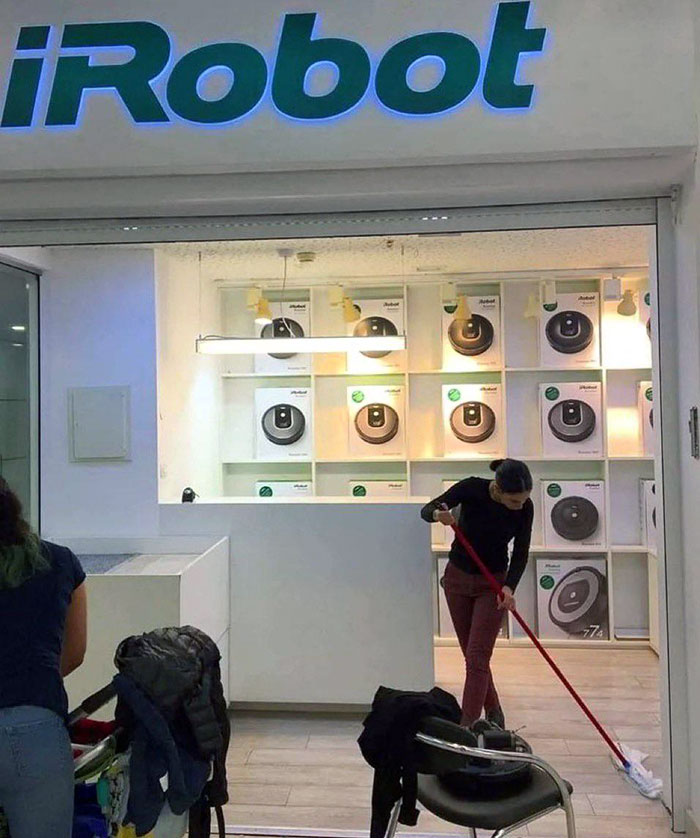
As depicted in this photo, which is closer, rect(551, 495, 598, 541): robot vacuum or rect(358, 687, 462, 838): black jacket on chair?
rect(358, 687, 462, 838): black jacket on chair

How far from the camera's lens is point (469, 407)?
5520 mm

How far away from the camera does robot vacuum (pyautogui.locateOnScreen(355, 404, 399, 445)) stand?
5.60 meters

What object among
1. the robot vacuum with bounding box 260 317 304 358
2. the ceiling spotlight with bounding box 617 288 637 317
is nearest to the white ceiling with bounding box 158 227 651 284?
the ceiling spotlight with bounding box 617 288 637 317

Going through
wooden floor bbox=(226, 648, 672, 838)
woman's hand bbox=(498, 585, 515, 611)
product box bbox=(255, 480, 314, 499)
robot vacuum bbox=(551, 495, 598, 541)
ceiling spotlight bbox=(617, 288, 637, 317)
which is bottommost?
wooden floor bbox=(226, 648, 672, 838)

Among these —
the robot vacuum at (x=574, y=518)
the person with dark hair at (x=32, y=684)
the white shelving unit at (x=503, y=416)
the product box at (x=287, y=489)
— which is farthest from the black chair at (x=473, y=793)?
the product box at (x=287, y=489)

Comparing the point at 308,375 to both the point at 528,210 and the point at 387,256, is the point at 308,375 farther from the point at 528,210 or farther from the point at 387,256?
the point at 528,210

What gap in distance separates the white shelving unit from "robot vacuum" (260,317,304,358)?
14cm

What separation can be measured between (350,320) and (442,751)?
3577 millimetres

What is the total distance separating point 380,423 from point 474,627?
7.72 ft

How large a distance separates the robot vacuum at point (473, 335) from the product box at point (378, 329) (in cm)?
41

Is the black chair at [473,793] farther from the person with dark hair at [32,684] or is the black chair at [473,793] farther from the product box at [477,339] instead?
the product box at [477,339]

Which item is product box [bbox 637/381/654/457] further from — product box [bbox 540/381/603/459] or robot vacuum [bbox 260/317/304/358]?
robot vacuum [bbox 260/317/304/358]

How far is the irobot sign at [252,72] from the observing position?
259 centimetres

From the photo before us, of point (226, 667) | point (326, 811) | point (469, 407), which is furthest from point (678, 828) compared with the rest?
point (469, 407)
